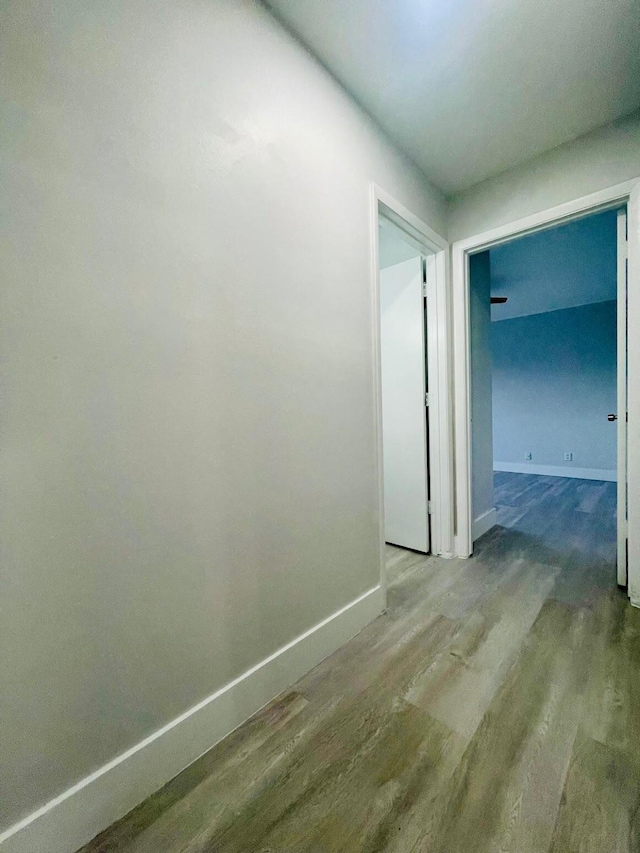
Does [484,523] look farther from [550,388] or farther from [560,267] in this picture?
[550,388]

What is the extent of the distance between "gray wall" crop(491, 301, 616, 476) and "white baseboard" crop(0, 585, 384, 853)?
5939 mm

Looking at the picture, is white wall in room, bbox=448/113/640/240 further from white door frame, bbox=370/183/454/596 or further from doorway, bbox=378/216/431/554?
doorway, bbox=378/216/431/554

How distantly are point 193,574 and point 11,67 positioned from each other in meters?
1.36

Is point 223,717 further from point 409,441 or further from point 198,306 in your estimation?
point 409,441

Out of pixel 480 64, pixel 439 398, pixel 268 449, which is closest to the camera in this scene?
pixel 268 449

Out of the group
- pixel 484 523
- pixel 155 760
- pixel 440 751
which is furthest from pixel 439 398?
pixel 155 760

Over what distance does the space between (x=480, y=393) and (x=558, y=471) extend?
390 centimetres

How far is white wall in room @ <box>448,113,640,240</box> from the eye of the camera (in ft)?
6.11

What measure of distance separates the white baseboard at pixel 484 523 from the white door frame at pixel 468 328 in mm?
345

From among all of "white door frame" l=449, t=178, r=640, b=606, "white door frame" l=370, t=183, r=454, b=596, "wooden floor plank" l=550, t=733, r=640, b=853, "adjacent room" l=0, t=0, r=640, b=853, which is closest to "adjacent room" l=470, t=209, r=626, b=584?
"white door frame" l=449, t=178, r=640, b=606

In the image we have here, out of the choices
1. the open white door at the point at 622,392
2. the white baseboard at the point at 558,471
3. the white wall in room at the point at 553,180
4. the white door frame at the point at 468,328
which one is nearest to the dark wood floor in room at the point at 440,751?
the open white door at the point at 622,392

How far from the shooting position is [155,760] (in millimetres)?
965

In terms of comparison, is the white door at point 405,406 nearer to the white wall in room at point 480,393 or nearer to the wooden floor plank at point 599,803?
the white wall in room at point 480,393

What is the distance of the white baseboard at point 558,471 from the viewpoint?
17.5 feet
